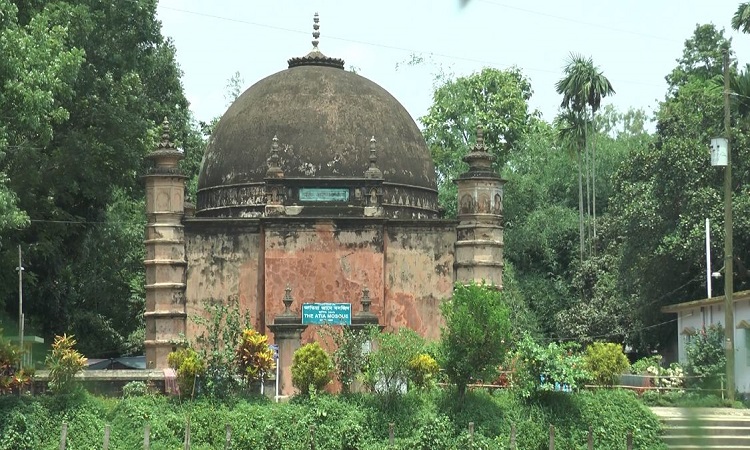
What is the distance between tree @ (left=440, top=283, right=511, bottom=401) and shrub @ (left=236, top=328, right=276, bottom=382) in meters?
2.97

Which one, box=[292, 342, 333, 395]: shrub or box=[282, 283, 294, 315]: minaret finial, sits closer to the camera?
box=[292, 342, 333, 395]: shrub

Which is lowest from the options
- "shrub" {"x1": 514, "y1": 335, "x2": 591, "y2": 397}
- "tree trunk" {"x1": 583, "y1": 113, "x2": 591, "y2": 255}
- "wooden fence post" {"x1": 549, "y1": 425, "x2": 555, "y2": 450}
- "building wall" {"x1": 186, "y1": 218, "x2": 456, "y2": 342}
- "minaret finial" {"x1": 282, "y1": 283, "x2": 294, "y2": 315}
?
"wooden fence post" {"x1": 549, "y1": 425, "x2": 555, "y2": 450}

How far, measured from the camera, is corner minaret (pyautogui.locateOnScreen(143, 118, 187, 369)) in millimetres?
22688

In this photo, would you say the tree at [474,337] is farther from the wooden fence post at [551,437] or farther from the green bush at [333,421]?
the wooden fence post at [551,437]

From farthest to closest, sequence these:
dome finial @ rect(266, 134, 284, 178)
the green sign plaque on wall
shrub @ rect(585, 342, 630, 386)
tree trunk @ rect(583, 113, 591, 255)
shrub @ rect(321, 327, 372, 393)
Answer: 1. tree trunk @ rect(583, 113, 591, 255)
2. the green sign plaque on wall
3. dome finial @ rect(266, 134, 284, 178)
4. shrub @ rect(585, 342, 630, 386)
5. shrub @ rect(321, 327, 372, 393)

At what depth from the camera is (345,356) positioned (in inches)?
762

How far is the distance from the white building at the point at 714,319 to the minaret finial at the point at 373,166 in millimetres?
7470

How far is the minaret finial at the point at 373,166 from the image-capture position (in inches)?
913

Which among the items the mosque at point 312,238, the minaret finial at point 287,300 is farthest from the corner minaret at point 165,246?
the minaret finial at point 287,300

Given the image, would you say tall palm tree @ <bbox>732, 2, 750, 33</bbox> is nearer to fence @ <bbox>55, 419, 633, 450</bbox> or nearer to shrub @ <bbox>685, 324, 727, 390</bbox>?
shrub @ <bbox>685, 324, 727, 390</bbox>

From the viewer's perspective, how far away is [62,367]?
17984mm

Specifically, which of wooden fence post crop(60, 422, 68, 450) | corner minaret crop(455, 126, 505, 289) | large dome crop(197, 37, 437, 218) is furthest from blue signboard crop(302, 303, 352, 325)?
wooden fence post crop(60, 422, 68, 450)

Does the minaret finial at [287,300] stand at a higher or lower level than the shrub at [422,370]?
higher

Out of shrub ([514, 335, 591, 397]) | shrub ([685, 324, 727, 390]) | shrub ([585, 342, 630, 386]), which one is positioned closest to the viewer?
shrub ([514, 335, 591, 397])
